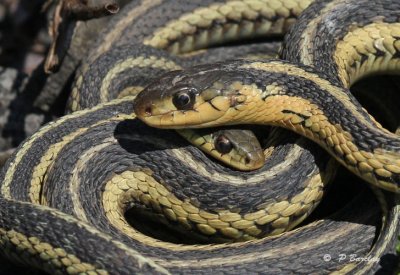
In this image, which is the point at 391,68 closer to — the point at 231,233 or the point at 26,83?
the point at 231,233

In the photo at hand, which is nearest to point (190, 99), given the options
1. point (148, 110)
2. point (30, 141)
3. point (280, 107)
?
point (148, 110)

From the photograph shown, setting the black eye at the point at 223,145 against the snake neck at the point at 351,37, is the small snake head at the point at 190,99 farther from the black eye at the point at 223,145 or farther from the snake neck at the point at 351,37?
the snake neck at the point at 351,37

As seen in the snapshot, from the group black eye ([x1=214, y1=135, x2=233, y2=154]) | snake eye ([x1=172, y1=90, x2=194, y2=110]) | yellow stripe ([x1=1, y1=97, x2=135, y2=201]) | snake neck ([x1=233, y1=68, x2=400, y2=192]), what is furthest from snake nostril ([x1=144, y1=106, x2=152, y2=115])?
snake neck ([x1=233, y1=68, x2=400, y2=192])

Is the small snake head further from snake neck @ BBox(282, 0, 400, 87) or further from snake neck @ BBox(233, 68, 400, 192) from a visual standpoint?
snake neck @ BBox(282, 0, 400, 87)

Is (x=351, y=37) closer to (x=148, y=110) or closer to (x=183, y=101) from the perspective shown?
(x=183, y=101)

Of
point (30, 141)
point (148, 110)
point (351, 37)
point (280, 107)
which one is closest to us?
point (148, 110)

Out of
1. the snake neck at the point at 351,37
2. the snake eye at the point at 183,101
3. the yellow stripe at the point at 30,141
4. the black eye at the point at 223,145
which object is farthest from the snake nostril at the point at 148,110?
the snake neck at the point at 351,37
